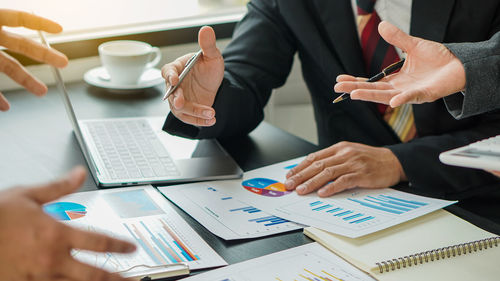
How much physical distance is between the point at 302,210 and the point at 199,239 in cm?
21

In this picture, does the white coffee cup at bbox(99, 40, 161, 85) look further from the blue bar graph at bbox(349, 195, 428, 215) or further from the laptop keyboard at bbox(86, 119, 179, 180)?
the blue bar graph at bbox(349, 195, 428, 215)

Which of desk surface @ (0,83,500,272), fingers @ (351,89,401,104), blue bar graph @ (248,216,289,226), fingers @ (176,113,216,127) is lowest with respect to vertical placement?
desk surface @ (0,83,500,272)

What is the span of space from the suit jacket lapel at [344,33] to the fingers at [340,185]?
439 millimetres

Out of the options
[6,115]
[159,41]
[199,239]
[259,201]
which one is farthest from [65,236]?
[159,41]

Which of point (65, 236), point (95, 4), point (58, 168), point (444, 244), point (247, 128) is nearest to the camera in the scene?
point (65, 236)

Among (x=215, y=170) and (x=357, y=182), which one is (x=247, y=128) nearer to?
(x=215, y=170)

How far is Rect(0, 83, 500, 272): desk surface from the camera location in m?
0.91

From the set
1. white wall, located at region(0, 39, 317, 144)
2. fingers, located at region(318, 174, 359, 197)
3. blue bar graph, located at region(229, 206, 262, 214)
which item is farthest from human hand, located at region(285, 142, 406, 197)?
white wall, located at region(0, 39, 317, 144)

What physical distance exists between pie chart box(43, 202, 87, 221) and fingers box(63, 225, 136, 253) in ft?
1.27

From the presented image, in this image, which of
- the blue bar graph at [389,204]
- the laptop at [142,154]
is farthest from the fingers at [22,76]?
the blue bar graph at [389,204]

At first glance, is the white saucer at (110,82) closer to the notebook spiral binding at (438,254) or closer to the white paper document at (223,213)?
the white paper document at (223,213)

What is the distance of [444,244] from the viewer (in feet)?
2.90

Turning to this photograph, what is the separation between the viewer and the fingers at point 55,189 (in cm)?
57

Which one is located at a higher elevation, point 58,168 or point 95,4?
point 95,4
